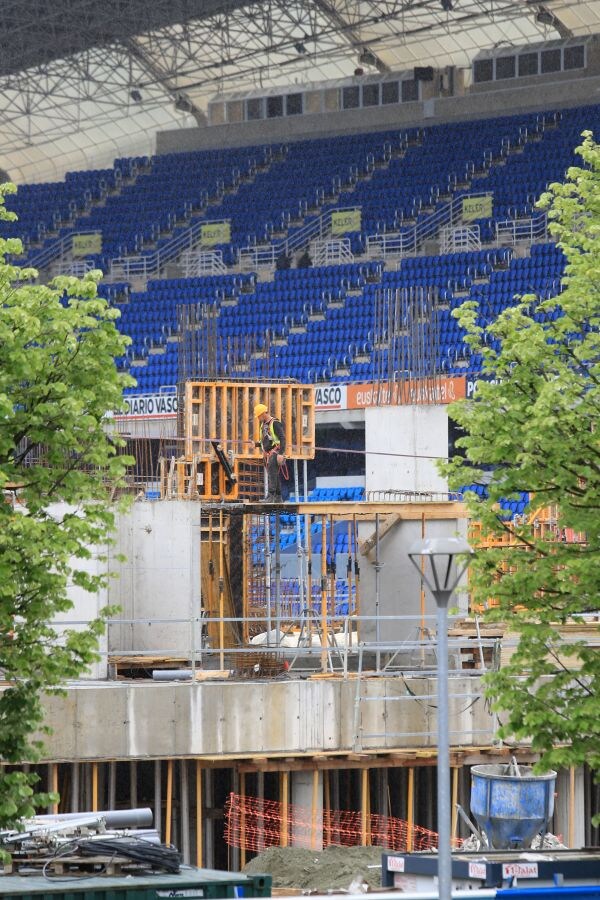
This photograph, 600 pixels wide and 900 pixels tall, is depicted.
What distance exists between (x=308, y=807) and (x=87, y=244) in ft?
136

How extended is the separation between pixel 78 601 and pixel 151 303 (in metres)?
31.2

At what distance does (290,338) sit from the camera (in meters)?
49.8

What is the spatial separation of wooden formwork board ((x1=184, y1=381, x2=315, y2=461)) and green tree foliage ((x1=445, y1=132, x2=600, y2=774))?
13.3 metres

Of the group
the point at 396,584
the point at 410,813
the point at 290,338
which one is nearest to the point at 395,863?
the point at 410,813

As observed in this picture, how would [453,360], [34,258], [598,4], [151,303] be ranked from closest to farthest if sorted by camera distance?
[453,360] < [151,303] < [598,4] < [34,258]

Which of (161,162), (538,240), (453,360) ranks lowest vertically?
(453,360)

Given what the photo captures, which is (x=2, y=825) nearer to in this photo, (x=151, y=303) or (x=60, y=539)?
(x=60, y=539)

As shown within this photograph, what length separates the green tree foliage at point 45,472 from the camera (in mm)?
13883

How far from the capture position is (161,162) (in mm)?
64188

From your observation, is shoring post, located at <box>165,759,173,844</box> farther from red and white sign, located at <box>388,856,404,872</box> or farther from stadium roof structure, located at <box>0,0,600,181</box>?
stadium roof structure, located at <box>0,0,600,181</box>

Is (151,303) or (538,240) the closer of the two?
(538,240)

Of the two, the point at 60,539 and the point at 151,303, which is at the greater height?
the point at 151,303

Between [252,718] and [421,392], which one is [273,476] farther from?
[421,392]

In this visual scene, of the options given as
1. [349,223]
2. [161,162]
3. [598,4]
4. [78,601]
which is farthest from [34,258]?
[78,601]
